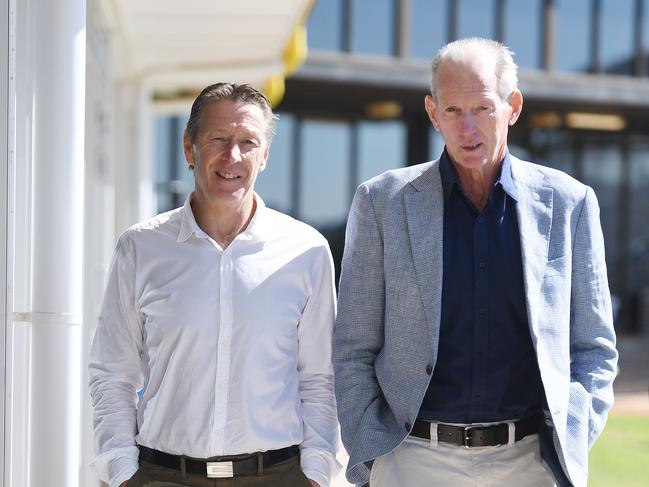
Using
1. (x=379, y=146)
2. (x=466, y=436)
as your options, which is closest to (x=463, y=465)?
(x=466, y=436)

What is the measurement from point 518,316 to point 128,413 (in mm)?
1103

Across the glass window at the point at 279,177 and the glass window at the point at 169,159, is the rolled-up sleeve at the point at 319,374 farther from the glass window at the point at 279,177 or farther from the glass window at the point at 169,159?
the glass window at the point at 279,177

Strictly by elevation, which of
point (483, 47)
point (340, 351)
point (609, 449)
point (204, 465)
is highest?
point (483, 47)

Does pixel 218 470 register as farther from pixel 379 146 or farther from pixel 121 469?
pixel 379 146

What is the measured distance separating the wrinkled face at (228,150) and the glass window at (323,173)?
43.3 feet

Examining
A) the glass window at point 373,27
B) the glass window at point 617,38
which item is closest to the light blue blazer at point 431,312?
the glass window at point 373,27

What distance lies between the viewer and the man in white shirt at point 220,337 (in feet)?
7.90

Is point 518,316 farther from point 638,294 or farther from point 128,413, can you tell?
point 638,294

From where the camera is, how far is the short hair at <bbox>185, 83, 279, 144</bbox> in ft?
8.21

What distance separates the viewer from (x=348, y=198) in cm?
1605

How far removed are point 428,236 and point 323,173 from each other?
13399mm

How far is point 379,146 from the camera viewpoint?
53.8ft

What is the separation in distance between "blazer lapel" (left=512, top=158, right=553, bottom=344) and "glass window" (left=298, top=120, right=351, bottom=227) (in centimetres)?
1315

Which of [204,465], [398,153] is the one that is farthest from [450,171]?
[398,153]
